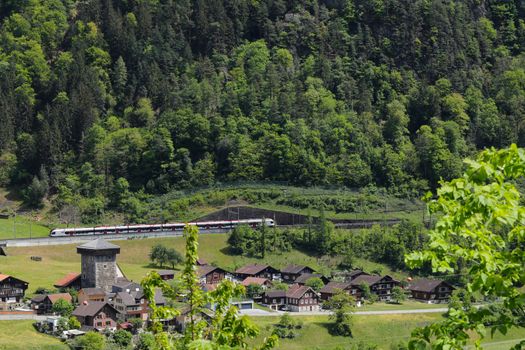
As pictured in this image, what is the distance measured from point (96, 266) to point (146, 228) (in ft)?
49.5

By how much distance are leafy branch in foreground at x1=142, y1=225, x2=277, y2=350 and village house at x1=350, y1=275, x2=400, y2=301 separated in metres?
62.4

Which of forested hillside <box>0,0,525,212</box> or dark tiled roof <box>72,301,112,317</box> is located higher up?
forested hillside <box>0,0,525,212</box>

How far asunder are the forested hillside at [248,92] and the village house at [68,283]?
20854mm

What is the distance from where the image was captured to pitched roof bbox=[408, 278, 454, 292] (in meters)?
78.7

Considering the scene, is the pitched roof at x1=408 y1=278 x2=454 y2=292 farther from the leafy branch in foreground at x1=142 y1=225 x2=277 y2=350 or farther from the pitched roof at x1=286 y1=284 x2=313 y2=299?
the leafy branch in foreground at x1=142 y1=225 x2=277 y2=350

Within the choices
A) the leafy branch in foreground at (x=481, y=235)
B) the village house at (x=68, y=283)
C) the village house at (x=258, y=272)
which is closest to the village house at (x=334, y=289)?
the village house at (x=258, y=272)

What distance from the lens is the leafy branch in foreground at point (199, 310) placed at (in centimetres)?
1352

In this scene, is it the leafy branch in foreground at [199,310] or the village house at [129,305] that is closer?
the leafy branch in foreground at [199,310]

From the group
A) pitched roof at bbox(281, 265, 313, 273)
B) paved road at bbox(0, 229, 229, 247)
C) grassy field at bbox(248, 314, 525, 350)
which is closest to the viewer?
grassy field at bbox(248, 314, 525, 350)

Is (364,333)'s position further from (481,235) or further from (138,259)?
(481,235)

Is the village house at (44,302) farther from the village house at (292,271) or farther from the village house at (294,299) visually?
the village house at (292,271)

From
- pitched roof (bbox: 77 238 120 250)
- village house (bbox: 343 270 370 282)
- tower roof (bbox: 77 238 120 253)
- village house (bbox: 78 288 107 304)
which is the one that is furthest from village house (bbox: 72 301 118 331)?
village house (bbox: 343 270 370 282)

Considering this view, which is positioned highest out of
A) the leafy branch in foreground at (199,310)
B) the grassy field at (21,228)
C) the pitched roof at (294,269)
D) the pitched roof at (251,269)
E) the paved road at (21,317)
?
the leafy branch in foreground at (199,310)

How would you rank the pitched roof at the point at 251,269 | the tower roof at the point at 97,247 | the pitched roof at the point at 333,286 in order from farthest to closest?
the pitched roof at the point at 251,269, the tower roof at the point at 97,247, the pitched roof at the point at 333,286
